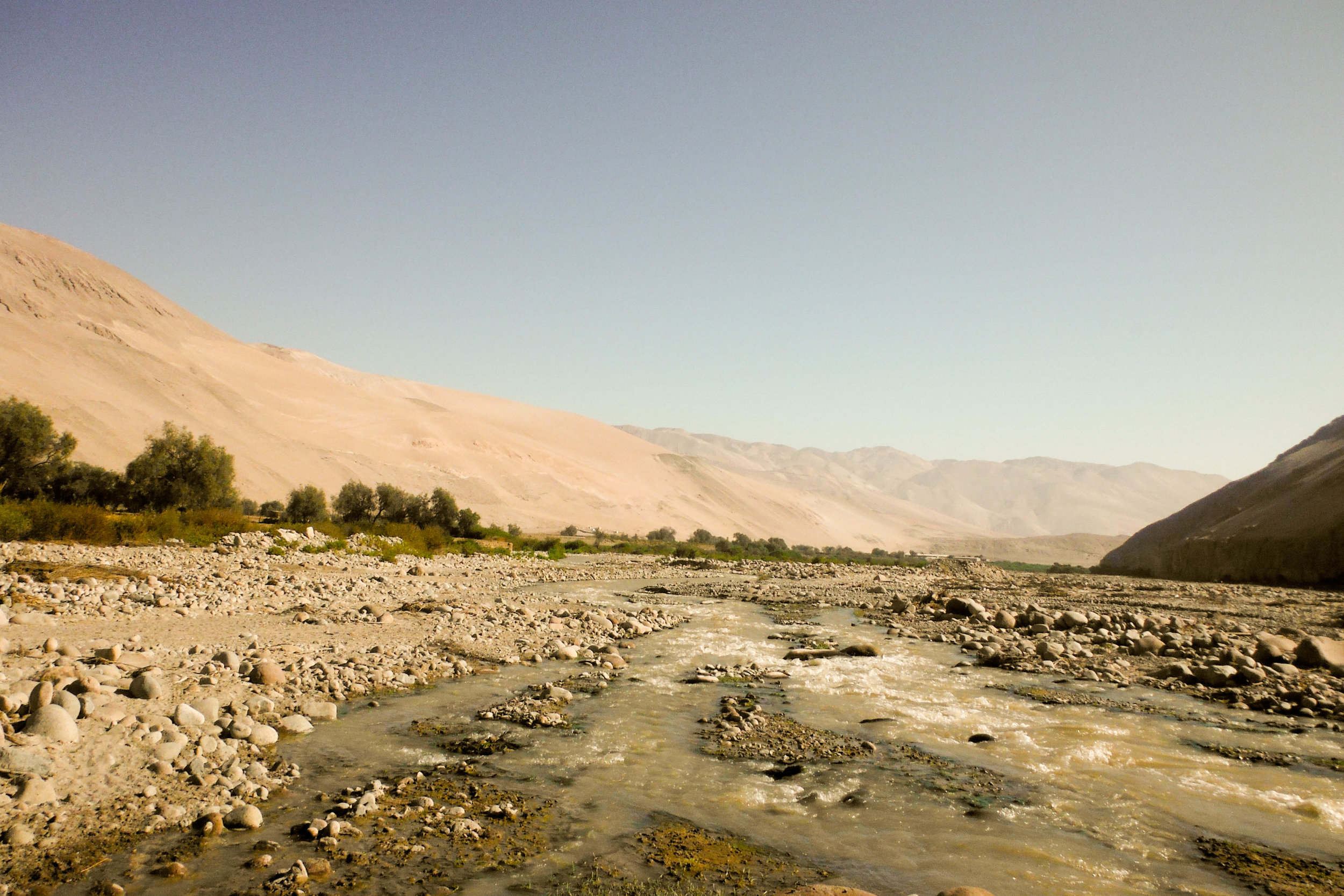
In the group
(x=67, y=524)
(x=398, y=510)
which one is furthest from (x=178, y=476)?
(x=398, y=510)

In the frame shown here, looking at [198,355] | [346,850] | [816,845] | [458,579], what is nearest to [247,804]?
[346,850]

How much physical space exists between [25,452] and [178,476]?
456 centimetres

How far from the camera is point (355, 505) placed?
122 ft

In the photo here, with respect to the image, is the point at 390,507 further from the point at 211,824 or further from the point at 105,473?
the point at 211,824

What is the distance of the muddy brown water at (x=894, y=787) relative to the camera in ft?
16.4

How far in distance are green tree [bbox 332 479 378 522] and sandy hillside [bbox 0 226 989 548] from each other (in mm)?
16664

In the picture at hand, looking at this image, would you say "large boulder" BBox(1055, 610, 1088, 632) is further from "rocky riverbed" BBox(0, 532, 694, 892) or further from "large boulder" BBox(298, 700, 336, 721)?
"large boulder" BBox(298, 700, 336, 721)

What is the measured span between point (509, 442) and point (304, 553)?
67.9 metres

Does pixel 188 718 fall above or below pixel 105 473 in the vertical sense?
below

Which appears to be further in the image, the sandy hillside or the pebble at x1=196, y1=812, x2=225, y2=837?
the sandy hillside

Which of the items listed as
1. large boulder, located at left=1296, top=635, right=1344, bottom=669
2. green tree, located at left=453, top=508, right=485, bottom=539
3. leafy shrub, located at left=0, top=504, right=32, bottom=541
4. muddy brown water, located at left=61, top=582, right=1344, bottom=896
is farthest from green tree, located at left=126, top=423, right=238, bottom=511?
large boulder, located at left=1296, top=635, right=1344, bottom=669

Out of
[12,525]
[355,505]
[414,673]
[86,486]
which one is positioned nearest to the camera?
[414,673]

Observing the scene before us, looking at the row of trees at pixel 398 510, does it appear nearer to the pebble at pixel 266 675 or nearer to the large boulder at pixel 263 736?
the pebble at pixel 266 675

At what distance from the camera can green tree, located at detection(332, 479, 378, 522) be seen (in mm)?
37062
